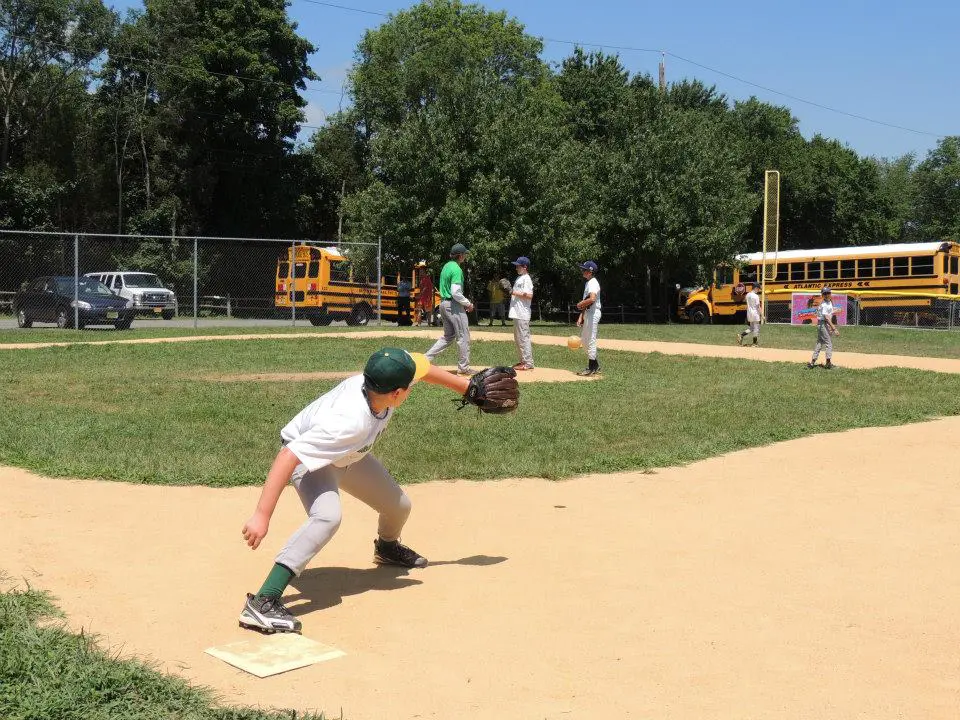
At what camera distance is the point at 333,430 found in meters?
4.93

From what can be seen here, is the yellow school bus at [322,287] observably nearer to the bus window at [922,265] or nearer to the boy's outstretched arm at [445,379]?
the bus window at [922,265]

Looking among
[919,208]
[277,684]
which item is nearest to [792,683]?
[277,684]

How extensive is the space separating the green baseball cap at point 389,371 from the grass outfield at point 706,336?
1906 centimetres

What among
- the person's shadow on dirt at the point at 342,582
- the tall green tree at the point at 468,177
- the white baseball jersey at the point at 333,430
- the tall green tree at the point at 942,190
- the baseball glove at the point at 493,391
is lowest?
the person's shadow on dirt at the point at 342,582

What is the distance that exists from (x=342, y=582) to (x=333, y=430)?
113 centimetres

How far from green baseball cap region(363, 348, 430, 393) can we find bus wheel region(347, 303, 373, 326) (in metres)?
27.2

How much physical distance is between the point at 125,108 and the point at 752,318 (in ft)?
108

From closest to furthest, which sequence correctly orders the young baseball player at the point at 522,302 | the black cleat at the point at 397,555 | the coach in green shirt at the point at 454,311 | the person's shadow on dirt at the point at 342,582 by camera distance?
the person's shadow on dirt at the point at 342,582, the black cleat at the point at 397,555, the coach in green shirt at the point at 454,311, the young baseball player at the point at 522,302

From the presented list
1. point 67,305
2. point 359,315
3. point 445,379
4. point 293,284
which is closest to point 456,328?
point 445,379

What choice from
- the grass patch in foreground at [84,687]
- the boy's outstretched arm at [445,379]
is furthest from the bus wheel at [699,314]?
the grass patch in foreground at [84,687]

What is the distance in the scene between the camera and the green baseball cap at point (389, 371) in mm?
4871

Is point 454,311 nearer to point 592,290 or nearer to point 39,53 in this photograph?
point 592,290

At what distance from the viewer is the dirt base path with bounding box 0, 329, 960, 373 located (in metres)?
19.7

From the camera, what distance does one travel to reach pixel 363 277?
32000 millimetres
